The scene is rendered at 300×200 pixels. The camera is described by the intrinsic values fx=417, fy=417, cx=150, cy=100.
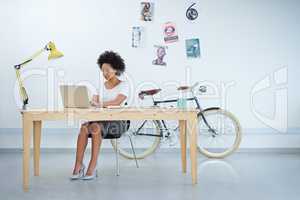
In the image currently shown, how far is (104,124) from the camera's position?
4078 millimetres

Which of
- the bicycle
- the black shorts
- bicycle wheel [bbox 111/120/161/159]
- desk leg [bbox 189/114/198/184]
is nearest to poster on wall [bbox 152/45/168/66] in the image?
the bicycle

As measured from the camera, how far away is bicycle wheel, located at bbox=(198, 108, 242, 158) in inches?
213

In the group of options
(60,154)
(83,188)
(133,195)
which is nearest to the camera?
(133,195)

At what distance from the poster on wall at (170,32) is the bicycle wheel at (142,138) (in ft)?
3.68

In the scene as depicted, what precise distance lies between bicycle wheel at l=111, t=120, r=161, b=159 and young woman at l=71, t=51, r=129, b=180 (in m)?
1.09

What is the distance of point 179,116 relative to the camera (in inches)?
148

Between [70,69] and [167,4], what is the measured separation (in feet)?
5.10

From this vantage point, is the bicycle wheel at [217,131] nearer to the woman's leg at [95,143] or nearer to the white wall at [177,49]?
the white wall at [177,49]

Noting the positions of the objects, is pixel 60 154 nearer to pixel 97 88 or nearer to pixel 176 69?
pixel 97 88

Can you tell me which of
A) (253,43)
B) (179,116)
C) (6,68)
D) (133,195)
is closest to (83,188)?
(133,195)

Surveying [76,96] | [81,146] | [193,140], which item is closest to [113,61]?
[76,96]

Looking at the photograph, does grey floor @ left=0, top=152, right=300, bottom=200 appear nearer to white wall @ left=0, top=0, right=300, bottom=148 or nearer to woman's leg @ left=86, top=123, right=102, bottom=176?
woman's leg @ left=86, top=123, right=102, bottom=176

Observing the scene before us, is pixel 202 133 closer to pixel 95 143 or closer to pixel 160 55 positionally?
pixel 160 55

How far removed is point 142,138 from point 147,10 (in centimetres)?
170
